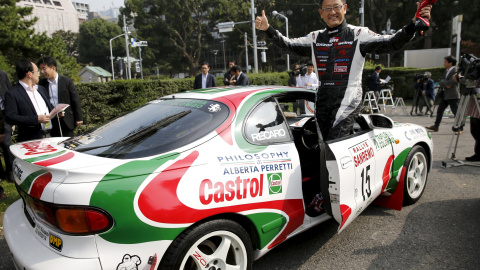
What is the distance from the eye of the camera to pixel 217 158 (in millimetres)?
2033

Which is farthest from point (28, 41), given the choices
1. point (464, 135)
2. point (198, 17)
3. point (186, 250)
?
point (198, 17)

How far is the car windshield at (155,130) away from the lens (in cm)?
204

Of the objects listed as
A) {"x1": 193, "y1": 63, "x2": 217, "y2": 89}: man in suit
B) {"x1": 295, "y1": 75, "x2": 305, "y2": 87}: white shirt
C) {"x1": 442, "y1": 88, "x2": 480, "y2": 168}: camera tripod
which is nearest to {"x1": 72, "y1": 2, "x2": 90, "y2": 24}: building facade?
{"x1": 295, "y1": 75, "x2": 305, "y2": 87}: white shirt

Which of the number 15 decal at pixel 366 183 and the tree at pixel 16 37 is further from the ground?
the tree at pixel 16 37

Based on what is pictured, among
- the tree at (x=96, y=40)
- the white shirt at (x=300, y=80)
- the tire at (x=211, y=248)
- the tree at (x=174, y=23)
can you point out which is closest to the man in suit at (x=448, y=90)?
the white shirt at (x=300, y=80)

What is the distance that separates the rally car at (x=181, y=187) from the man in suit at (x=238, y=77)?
16.5ft

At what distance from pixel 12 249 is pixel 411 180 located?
360 centimetres

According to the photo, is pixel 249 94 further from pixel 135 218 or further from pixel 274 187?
pixel 135 218

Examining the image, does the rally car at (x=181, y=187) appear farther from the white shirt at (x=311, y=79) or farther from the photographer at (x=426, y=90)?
the photographer at (x=426, y=90)

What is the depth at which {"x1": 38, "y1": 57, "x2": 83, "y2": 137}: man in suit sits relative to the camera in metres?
4.43

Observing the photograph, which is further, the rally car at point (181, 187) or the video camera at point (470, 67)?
the video camera at point (470, 67)

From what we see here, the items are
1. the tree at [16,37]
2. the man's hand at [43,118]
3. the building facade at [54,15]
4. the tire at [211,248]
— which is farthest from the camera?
the building facade at [54,15]

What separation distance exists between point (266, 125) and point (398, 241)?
1.60 metres

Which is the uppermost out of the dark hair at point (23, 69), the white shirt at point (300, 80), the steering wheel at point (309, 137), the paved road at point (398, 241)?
the dark hair at point (23, 69)
